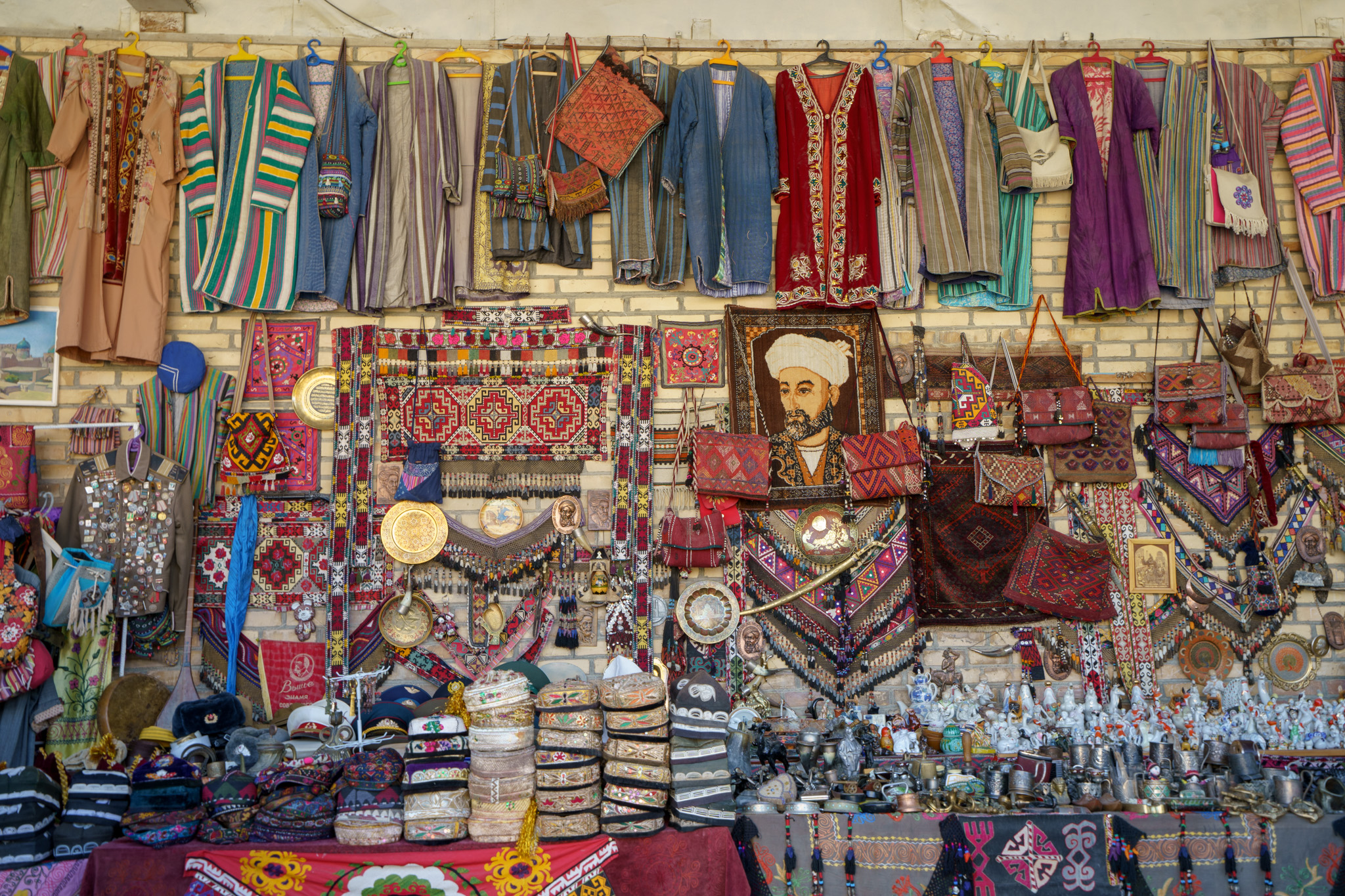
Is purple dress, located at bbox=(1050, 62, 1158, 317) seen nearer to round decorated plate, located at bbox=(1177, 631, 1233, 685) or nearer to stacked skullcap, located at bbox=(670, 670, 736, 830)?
round decorated plate, located at bbox=(1177, 631, 1233, 685)

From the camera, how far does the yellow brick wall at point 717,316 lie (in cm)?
491

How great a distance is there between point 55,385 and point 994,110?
491 cm

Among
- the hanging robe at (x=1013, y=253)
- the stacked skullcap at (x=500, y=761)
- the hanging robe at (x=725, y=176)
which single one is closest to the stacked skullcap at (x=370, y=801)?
the stacked skullcap at (x=500, y=761)

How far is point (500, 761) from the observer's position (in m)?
3.69

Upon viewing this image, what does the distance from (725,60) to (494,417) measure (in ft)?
7.25

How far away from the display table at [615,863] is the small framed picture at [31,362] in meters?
2.36

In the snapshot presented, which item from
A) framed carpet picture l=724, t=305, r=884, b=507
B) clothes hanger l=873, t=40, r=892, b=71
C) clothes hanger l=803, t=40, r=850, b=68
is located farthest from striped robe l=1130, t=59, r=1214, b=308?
clothes hanger l=803, t=40, r=850, b=68

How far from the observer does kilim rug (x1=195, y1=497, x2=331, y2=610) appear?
4809 millimetres

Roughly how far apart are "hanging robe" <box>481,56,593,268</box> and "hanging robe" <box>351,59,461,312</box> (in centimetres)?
24

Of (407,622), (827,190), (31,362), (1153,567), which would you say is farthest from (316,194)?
(1153,567)

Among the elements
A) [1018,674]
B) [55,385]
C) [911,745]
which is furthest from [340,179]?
[1018,674]

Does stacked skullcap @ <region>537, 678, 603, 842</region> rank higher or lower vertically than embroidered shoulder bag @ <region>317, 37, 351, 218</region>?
lower

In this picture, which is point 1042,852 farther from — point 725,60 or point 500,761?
point 725,60

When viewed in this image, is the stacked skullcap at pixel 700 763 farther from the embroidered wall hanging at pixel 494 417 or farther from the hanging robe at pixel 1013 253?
the hanging robe at pixel 1013 253
